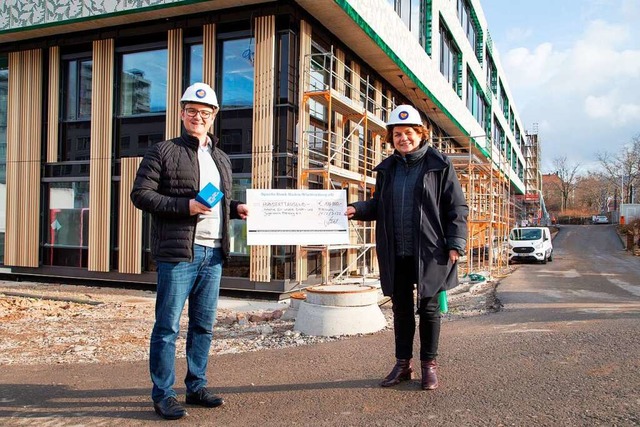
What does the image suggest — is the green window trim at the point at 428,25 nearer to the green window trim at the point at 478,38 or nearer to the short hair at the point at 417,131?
the green window trim at the point at 478,38

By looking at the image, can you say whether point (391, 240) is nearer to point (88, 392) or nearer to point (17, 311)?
point (88, 392)

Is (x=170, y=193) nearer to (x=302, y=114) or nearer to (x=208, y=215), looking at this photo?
(x=208, y=215)

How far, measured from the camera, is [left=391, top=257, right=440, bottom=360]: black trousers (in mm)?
3990

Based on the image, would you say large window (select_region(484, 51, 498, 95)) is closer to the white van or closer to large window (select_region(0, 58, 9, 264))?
the white van

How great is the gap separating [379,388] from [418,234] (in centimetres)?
119

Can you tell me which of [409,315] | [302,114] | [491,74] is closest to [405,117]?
[409,315]

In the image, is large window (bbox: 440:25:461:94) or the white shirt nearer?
the white shirt

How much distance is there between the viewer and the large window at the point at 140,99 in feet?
44.9

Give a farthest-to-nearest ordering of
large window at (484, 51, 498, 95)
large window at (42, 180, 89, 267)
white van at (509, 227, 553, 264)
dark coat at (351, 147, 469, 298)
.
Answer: large window at (484, 51, 498, 95) < white van at (509, 227, 553, 264) < large window at (42, 180, 89, 267) < dark coat at (351, 147, 469, 298)

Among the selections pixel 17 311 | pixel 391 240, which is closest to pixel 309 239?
pixel 391 240

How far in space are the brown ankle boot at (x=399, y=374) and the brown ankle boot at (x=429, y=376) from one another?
0.17m

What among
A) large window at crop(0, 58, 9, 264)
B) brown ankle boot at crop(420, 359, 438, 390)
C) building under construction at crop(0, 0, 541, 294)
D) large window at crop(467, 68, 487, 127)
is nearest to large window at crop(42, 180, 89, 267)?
building under construction at crop(0, 0, 541, 294)

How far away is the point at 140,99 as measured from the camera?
45.9 ft

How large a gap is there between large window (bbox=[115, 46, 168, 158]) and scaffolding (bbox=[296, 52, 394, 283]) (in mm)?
3806
